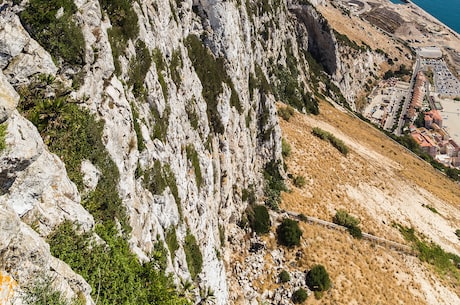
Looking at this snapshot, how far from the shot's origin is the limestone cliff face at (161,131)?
443 inches

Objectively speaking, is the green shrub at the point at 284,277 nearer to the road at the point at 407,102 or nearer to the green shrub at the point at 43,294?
the green shrub at the point at 43,294

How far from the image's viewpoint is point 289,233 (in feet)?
120

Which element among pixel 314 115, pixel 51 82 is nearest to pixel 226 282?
pixel 51 82

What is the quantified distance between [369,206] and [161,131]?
38891 millimetres

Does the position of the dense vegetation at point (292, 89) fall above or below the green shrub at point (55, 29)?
below

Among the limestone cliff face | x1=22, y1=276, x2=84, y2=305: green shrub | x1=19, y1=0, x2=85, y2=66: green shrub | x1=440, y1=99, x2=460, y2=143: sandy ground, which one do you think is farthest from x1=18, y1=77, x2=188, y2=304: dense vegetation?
x1=440, y1=99, x2=460, y2=143: sandy ground

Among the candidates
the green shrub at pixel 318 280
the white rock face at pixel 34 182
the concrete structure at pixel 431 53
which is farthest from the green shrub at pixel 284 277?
the concrete structure at pixel 431 53

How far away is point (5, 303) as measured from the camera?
27.0ft

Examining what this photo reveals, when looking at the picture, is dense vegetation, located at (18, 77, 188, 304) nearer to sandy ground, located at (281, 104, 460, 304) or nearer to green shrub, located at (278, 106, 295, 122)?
sandy ground, located at (281, 104, 460, 304)

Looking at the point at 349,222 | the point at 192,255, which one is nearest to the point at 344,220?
the point at 349,222

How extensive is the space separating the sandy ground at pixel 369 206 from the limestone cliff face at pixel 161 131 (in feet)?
29.9

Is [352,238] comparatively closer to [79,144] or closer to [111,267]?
[111,267]

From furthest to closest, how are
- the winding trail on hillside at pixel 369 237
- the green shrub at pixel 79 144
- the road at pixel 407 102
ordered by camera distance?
1. the road at pixel 407 102
2. the winding trail on hillside at pixel 369 237
3. the green shrub at pixel 79 144

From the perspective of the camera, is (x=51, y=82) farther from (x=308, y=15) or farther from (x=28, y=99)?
(x=308, y=15)
